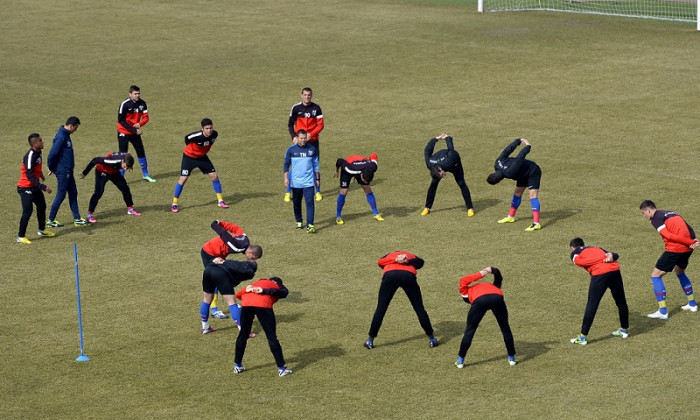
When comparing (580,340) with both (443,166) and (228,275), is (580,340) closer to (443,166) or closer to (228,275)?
(228,275)

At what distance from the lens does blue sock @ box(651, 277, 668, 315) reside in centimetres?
1861

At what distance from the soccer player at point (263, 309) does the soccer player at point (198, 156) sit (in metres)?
9.17

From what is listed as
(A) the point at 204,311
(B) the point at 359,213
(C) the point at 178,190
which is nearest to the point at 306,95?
(B) the point at 359,213

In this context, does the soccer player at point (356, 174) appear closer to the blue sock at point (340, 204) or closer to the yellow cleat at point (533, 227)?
the blue sock at point (340, 204)

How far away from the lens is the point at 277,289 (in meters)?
16.5

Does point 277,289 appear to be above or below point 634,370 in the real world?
above

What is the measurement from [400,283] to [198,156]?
9669 millimetres

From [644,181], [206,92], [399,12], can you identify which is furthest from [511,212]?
[399,12]

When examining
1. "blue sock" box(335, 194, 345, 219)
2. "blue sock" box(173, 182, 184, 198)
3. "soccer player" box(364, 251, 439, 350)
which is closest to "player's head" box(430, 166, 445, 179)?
"blue sock" box(335, 194, 345, 219)

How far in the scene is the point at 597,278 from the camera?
17281 millimetres

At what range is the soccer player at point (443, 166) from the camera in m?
24.3

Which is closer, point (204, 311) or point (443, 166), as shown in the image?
point (204, 311)

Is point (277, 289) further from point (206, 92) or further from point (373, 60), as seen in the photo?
point (373, 60)

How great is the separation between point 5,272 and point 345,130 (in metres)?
13.7
